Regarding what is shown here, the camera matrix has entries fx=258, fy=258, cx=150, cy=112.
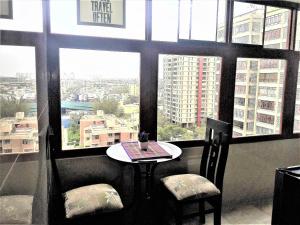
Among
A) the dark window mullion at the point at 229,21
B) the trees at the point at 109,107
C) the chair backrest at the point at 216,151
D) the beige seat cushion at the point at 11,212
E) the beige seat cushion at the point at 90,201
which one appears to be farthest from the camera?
the dark window mullion at the point at 229,21

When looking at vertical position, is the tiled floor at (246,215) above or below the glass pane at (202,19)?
below

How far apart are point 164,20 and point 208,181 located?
1475mm

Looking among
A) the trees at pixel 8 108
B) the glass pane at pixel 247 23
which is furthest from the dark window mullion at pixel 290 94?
the trees at pixel 8 108

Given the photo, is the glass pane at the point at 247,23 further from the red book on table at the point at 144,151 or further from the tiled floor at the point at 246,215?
the tiled floor at the point at 246,215

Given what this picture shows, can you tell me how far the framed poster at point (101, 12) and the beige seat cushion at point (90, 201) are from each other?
1.33 m

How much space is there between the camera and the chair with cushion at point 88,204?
1.74 metres

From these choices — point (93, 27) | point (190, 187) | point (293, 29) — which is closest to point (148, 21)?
point (93, 27)

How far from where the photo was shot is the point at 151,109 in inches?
94.4

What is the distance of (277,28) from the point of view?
278 centimetres

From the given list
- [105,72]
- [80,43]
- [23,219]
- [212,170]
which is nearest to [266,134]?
[212,170]

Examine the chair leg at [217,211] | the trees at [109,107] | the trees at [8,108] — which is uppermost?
the trees at [8,108]

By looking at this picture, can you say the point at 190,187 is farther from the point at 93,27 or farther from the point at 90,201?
the point at 93,27

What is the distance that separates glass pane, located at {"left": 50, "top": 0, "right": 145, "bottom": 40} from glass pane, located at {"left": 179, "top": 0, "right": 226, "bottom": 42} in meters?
0.40

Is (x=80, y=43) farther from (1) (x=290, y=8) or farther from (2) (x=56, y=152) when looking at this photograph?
(1) (x=290, y=8)
